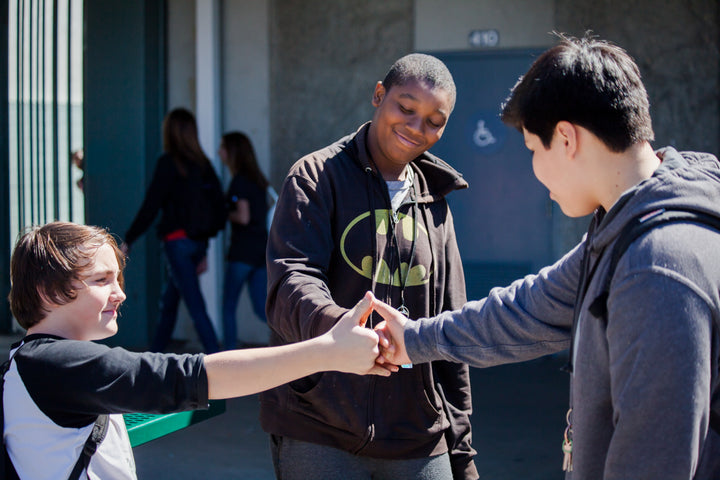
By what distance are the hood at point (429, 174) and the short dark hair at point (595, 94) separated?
36.7 inches

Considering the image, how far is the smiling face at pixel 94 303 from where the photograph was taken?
1.94m

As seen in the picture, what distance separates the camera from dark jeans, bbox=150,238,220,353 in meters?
5.95

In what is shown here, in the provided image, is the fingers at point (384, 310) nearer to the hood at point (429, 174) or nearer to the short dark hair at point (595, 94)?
the hood at point (429, 174)

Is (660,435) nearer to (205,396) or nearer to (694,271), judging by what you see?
(694,271)

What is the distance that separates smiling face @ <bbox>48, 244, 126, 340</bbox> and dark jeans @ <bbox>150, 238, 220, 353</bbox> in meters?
3.95

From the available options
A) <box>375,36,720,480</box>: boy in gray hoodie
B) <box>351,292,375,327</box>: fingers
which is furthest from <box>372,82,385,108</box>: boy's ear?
<box>375,36,720,480</box>: boy in gray hoodie

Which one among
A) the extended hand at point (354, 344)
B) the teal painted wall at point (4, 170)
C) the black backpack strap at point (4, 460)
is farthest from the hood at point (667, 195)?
the teal painted wall at point (4, 170)

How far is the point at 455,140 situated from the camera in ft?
23.0

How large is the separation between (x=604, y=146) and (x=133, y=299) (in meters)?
6.22

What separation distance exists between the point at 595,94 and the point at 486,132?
5.49m

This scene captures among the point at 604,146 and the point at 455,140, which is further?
the point at 455,140

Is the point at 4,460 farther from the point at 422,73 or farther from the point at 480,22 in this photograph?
the point at 480,22

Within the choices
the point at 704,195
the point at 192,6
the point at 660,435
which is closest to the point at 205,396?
the point at 660,435

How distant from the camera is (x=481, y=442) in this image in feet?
16.2
